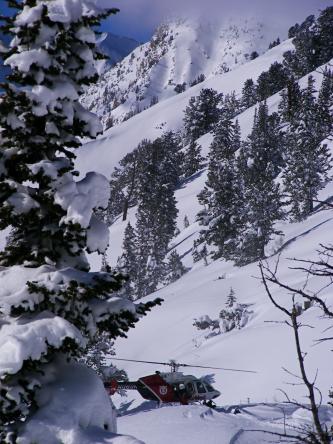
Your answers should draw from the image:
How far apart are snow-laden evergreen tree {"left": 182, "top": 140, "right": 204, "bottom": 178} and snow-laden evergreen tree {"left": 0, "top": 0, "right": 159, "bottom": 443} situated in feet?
265

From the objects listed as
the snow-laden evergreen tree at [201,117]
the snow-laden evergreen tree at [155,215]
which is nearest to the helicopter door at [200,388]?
the snow-laden evergreen tree at [155,215]

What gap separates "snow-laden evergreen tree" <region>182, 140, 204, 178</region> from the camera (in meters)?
88.4

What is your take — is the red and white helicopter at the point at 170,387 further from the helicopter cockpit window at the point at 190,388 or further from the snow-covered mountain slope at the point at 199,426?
the snow-covered mountain slope at the point at 199,426

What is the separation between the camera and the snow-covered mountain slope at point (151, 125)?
133m

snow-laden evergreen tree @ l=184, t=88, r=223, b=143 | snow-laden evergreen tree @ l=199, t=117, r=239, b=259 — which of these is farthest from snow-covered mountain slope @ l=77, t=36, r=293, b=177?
snow-laden evergreen tree @ l=199, t=117, r=239, b=259

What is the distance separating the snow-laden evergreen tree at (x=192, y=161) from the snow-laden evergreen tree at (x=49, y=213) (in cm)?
8088

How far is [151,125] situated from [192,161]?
59.5 metres

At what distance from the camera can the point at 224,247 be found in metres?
52.7

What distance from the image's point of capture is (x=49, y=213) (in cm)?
799

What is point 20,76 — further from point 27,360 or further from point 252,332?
point 252,332

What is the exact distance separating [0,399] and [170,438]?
21.5 feet

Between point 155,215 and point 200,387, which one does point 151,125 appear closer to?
point 155,215

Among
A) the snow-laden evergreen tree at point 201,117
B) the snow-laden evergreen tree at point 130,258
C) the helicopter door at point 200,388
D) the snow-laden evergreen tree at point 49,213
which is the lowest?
the helicopter door at point 200,388

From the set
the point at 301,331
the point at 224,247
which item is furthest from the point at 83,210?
the point at 224,247
